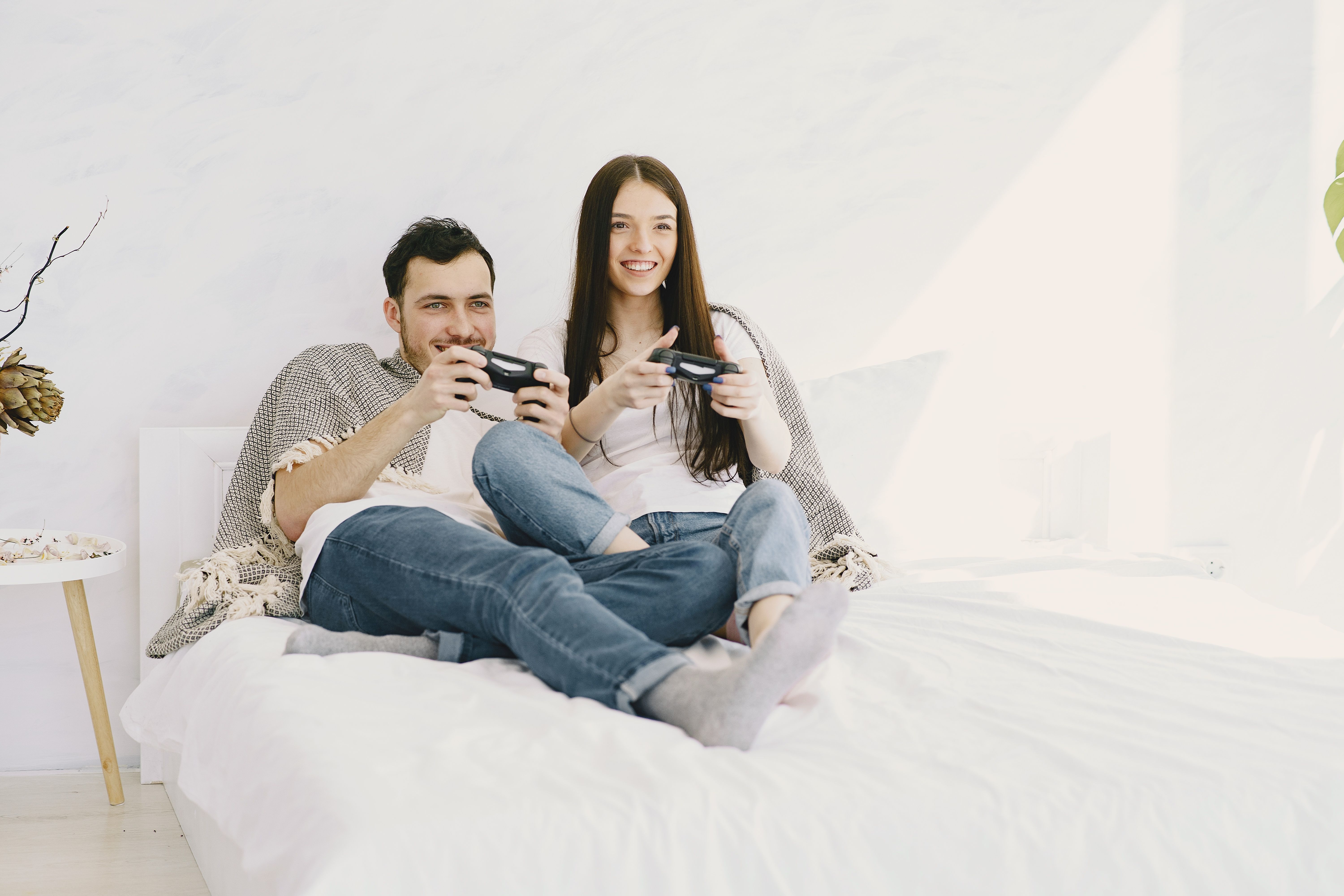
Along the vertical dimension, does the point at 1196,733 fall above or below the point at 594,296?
below

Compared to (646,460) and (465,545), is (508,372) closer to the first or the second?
(646,460)

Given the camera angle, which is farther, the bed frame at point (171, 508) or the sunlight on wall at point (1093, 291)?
the sunlight on wall at point (1093, 291)

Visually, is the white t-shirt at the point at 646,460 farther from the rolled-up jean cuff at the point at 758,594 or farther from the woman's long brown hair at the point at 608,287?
the rolled-up jean cuff at the point at 758,594

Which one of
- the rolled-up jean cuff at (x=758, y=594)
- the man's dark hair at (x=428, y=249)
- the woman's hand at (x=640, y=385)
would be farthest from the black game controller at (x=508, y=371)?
the rolled-up jean cuff at (x=758, y=594)

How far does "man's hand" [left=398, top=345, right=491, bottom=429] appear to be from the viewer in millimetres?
1341

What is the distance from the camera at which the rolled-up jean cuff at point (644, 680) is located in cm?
85

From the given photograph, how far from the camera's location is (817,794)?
0.70 metres

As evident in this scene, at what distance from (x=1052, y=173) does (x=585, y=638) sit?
1959 mm

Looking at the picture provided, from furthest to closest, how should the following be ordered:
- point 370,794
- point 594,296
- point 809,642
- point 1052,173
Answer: point 1052,173 < point 594,296 < point 809,642 < point 370,794

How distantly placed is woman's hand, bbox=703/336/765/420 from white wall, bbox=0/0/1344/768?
57 centimetres

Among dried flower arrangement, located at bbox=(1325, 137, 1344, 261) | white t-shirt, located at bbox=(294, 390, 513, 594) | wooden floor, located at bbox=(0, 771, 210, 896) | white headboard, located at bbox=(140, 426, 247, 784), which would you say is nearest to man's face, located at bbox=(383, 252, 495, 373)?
white t-shirt, located at bbox=(294, 390, 513, 594)

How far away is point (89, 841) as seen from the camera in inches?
58.5

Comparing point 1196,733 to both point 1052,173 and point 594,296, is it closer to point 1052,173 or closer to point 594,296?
point 594,296

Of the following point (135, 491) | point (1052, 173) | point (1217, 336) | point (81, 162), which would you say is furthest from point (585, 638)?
point (1217, 336)
